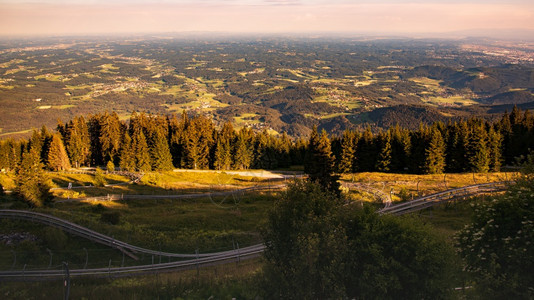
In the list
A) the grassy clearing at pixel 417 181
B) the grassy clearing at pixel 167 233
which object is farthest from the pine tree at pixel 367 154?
the grassy clearing at pixel 167 233

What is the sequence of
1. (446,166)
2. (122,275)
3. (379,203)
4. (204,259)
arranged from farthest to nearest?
(446,166)
(379,203)
(204,259)
(122,275)

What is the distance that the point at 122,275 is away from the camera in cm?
2550

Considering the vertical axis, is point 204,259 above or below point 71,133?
below

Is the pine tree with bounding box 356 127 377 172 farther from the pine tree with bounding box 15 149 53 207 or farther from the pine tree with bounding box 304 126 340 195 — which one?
the pine tree with bounding box 15 149 53 207

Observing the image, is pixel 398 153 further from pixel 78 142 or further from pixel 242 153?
pixel 78 142

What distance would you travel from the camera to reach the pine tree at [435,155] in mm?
70625

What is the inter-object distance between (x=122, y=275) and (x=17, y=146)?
69.0 m

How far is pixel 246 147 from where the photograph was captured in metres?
91.9

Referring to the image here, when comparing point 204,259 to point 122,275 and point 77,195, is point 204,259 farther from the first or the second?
point 77,195

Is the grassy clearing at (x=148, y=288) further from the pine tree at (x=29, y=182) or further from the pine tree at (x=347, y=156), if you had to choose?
the pine tree at (x=347, y=156)

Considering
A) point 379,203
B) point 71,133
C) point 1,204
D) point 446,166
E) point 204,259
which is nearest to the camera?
point 204,259

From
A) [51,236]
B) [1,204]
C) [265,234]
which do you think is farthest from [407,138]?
[1,204]

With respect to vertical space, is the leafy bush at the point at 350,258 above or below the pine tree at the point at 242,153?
above

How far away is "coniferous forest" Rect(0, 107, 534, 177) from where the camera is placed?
71.4 m
